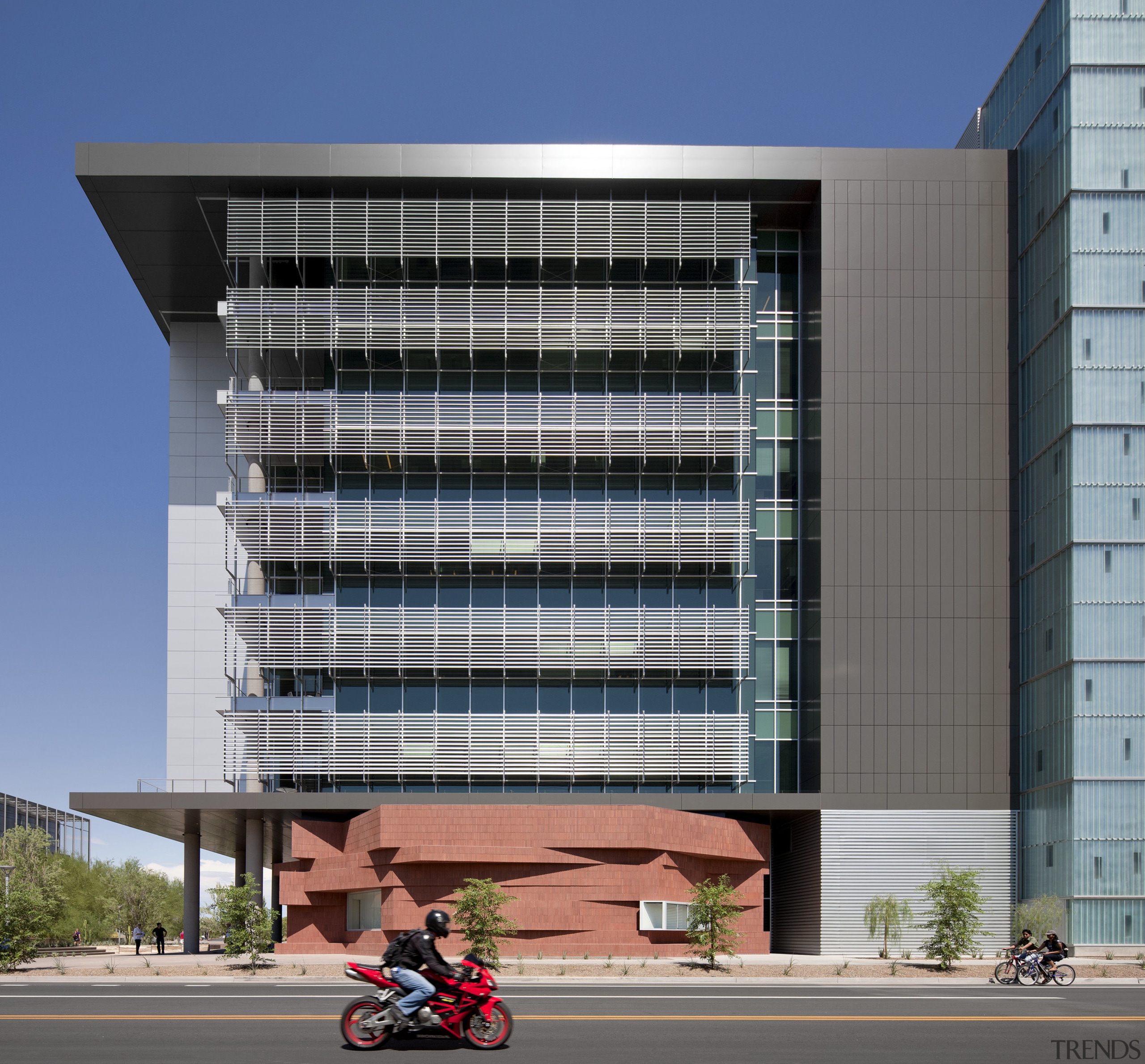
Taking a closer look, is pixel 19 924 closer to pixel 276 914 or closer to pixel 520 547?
pixel 276 914

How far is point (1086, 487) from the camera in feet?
136

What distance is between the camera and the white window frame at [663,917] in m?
40.5

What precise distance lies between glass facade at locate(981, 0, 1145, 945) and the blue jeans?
29.1 meters

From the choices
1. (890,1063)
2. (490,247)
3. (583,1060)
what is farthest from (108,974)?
(490,247)

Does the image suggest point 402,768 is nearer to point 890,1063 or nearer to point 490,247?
point 490,247

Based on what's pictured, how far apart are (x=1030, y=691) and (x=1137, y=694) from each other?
3443 mm

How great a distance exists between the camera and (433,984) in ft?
55.0

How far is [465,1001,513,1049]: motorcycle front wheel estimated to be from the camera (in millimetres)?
16734

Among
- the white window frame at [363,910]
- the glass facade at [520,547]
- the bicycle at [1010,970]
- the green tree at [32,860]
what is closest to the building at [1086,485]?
the glass facade at [520,547]

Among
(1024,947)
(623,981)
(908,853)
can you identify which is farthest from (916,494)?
(623,981)

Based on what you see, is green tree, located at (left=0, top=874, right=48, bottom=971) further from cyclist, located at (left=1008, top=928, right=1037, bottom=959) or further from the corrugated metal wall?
cyclist, located at (left=1008, top=928, right=1037, bottom=959)

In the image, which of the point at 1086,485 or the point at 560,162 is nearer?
the point at 1086,485

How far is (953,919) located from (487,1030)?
867 inches

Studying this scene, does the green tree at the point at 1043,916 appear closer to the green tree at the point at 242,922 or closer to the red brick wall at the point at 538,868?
the red brick wall at the point at 538,868
